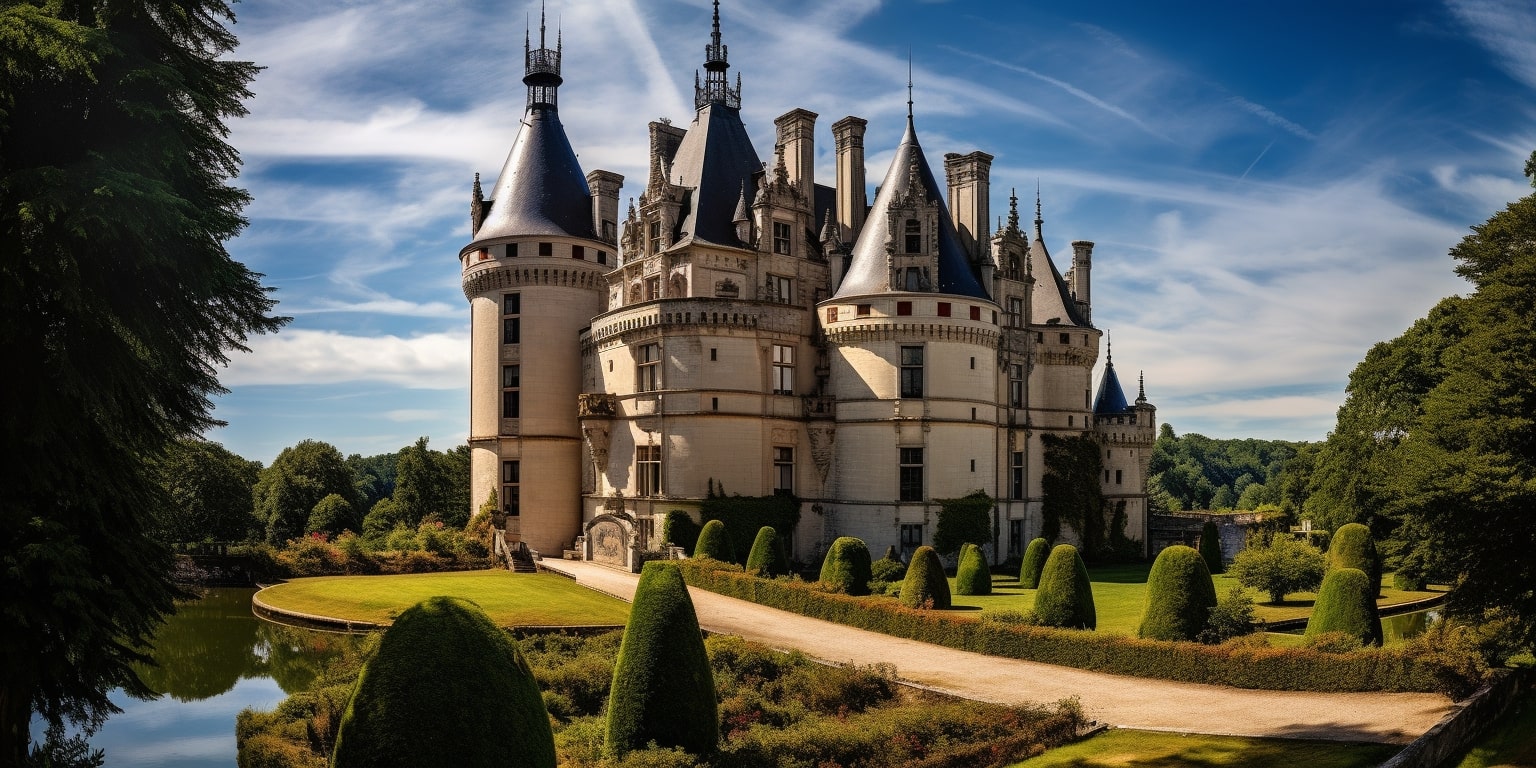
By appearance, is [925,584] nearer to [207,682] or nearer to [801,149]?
[207,682]

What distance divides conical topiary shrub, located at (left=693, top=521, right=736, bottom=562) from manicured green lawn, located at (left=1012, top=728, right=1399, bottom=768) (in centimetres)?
2211

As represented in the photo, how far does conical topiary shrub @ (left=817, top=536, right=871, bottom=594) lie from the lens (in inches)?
1249

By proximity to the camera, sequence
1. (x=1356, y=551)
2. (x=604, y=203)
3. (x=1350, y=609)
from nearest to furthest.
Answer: (x=1350, y=609) < (x=1356, y=551) < (x=604, y=203)

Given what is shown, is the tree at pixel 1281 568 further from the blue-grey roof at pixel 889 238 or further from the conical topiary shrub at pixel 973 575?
the blue-grey roof at pixel 889 238

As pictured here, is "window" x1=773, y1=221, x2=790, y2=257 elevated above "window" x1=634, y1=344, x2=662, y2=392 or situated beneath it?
elevated above

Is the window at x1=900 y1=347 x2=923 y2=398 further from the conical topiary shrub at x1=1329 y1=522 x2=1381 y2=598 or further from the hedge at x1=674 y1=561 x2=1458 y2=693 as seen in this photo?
the conical topiary shrub at x1=1329 y1=522 x2=1381 y2=598

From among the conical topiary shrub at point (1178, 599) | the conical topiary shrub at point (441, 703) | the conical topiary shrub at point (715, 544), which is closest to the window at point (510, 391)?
the conical topiary shrub at point (715, 544)

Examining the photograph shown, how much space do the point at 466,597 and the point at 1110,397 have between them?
38.5 meters

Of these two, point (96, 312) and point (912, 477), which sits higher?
point (96, 312)

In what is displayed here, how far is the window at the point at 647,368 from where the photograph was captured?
43.7 meters

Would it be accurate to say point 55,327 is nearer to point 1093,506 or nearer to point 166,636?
point 166,636

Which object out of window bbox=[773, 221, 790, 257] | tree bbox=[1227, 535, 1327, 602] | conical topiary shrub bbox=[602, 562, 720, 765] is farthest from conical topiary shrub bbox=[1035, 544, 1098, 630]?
window bbox=[773, 221, 790, 257]

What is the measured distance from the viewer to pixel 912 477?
4197 cm

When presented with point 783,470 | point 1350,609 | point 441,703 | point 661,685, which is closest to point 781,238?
point 783,470
